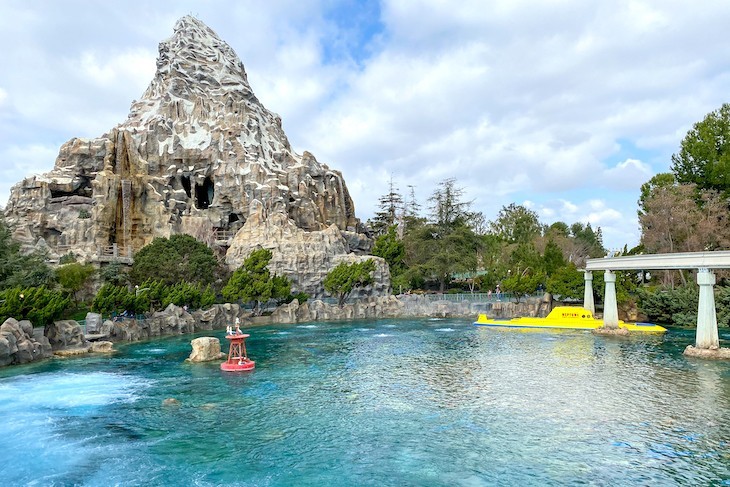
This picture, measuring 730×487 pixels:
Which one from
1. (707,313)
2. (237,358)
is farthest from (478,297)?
(237,358)

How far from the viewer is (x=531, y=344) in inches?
1270

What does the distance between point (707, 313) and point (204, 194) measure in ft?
200

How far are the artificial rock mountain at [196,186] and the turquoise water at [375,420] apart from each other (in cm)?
3023

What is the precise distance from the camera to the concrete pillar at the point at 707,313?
89.9ft

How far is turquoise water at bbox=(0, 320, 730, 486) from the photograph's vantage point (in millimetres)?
12477

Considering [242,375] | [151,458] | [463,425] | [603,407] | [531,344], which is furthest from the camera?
[531,344]

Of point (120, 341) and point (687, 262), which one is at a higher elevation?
point (687, 262)

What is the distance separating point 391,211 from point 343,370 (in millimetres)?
71819

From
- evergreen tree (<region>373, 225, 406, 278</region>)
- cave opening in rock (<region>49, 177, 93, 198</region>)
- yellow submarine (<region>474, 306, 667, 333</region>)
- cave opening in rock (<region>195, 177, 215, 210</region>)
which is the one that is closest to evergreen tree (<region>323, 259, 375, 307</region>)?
evergreen tree (<region>373, 225, 406, 278</region>)

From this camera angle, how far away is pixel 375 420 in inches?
653

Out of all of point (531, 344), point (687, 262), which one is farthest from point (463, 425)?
point (687, 262)

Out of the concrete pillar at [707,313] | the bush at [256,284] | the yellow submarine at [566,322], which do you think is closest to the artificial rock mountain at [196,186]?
the bush at [256,284]

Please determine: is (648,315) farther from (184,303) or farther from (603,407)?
(184,303)

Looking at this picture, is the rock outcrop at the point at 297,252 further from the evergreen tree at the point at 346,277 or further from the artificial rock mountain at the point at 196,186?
the evergreen tree at the point at 346,277
